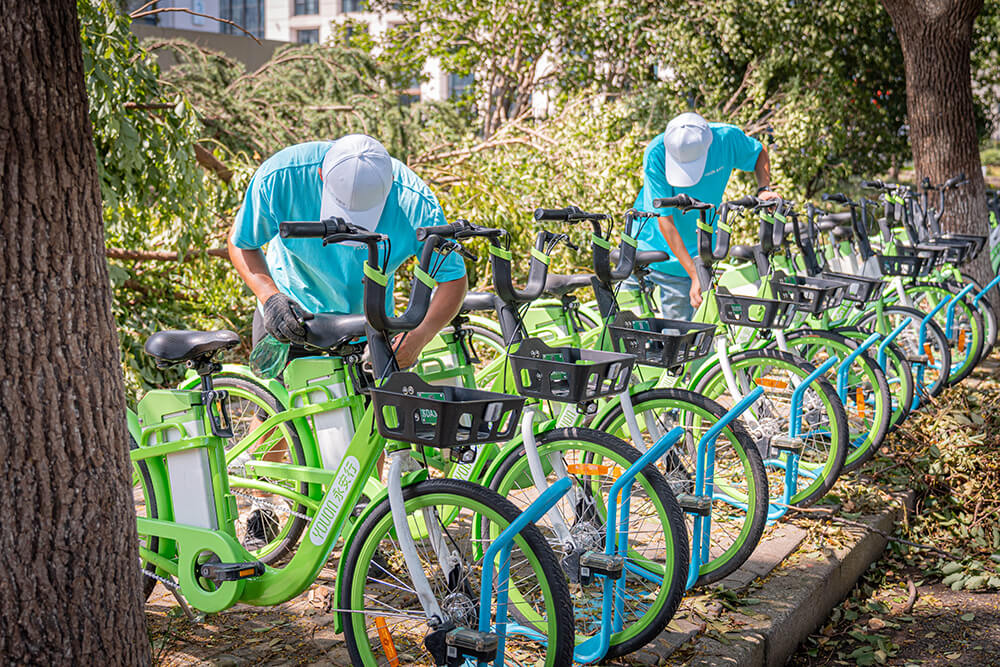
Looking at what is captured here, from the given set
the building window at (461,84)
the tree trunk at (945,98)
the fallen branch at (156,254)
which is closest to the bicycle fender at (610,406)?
the fallen branch at (156,254)

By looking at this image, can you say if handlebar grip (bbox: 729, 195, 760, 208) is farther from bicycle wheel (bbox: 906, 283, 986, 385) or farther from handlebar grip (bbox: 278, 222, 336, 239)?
bicycle wheel (bbox: 906, 283, 986, 385)

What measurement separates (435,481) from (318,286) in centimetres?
133

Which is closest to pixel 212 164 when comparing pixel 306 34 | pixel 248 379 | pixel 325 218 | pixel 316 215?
pixel 248 379

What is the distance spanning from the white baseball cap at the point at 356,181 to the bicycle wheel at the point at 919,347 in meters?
3.76

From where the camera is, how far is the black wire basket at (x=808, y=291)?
14.8ft

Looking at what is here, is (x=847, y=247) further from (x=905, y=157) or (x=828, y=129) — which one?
(x=905, y=157)

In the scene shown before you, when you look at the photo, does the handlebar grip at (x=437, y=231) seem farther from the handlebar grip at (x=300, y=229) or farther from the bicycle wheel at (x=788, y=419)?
the bicycle wheel at (x=788, y=419)

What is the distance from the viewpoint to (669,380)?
426cm

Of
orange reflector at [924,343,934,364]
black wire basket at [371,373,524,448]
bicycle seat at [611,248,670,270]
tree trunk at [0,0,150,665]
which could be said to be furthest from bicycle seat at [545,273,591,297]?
orange reflector at [924,343,934,364]

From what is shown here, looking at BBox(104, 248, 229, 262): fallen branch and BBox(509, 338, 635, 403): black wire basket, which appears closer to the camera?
BBox(509, 338, 635, 403): black wire basket

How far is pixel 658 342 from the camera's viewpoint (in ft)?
11.6

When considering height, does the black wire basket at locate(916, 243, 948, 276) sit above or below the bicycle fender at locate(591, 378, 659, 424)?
above

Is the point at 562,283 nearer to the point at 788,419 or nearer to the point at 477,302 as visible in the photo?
the point at 477,302

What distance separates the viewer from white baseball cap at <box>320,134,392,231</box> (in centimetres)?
317
